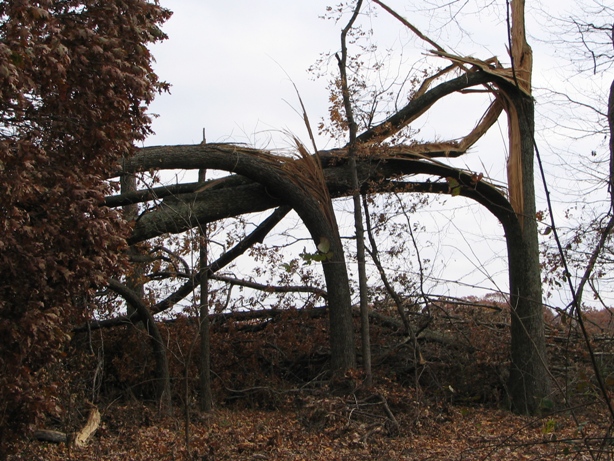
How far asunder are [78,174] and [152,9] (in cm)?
191

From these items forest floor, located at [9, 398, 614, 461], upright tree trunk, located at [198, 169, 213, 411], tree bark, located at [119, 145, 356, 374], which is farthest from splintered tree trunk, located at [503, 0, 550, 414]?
upright tree trunk, located at [198, 169, 213, 411]

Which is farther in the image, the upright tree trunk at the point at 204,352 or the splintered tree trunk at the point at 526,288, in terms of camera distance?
the splintered tree trunk at the point at 526,288

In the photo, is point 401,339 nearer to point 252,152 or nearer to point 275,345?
point 275,345

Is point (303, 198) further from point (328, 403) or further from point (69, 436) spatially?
point (69, 436)

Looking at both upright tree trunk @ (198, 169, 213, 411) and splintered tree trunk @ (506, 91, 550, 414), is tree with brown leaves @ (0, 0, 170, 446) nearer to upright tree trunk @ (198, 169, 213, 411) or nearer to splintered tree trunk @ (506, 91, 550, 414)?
upright tree trunk @ (198, 169, 213, 411)

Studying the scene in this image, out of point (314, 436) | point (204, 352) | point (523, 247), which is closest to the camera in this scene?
point (314, 436)

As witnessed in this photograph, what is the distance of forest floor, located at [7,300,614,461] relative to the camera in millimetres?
7461

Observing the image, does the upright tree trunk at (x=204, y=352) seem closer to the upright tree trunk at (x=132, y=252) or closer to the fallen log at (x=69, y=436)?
the upright tree trunk at (x=132, y=252)

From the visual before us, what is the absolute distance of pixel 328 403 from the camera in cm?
865

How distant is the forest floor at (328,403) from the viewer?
24.5ft

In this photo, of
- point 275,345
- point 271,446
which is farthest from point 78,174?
point 275,345

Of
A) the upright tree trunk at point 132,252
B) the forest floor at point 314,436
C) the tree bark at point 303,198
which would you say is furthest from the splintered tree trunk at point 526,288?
the upright tree trunk at point 132,252

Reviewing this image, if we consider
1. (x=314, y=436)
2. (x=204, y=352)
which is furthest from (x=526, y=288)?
(x=204, y=352)

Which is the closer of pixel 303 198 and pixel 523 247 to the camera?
pixel 303 198
